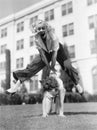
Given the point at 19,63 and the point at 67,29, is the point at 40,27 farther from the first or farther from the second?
the point at 67,29

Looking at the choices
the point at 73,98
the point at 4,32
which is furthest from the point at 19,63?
the point at 73,98

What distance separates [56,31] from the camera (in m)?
1.81

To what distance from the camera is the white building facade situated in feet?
4.13

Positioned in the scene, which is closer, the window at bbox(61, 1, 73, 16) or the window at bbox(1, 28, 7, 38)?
the window at bbox(1, 28, 7, 38)

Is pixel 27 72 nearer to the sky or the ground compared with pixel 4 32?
nearer to the ground

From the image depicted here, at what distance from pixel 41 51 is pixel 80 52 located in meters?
1.14

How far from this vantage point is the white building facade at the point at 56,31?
126 cm

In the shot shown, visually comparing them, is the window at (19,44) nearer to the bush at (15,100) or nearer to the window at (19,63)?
the window at (19,63)

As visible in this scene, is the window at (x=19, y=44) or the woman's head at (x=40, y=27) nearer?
the woman's head at (x=40, y=27)

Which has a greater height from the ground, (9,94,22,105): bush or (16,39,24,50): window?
(16,39,24,50): window

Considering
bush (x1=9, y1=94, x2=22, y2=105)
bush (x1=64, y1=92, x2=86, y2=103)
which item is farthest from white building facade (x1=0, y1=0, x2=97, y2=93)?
bush (x1=64, y1=92, x2=86, y2=103)

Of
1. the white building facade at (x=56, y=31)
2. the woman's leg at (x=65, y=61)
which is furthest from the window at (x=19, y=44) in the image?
the woman's leg at (x=65, y=61)

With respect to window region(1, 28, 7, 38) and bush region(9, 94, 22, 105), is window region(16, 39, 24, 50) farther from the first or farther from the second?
bush region(9, 94, 22, 105)

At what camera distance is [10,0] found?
873 mm
